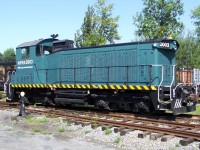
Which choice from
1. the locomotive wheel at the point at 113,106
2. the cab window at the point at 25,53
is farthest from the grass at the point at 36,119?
the cab window at the point at 25,53

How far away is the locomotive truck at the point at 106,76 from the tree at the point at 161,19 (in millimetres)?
15372

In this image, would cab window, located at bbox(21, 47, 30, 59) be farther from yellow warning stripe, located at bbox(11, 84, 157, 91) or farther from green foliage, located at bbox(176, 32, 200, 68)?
green foliage, located at bbox(176, 32, 200, 68)

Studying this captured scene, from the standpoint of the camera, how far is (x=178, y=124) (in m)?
10.8

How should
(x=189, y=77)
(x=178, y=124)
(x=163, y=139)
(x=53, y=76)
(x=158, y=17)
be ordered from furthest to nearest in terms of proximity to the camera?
1. (x=158, y=17)
2. (x=53, y=76)
3. (x=189, y=77)
4. (x=178, y=124)
5. (x=163, y=139)

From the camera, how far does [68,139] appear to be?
910 centimetres

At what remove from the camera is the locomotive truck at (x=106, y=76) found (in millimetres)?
12974

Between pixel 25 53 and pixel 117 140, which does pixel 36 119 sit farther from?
pixel 25 53

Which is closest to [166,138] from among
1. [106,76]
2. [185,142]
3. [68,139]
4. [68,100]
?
[185,142]

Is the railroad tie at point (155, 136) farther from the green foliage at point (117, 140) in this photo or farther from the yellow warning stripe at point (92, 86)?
the yellow warning stripe at point (92, 86)

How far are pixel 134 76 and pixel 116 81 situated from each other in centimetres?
96

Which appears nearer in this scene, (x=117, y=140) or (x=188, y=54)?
(x=117, y=140)

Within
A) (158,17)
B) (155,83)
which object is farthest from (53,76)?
(158,17)

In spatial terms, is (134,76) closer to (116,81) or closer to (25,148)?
(116,81)

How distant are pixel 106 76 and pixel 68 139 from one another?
5.91 m
